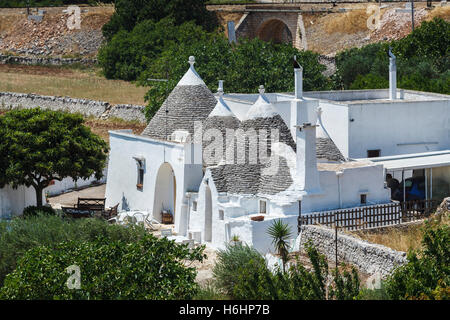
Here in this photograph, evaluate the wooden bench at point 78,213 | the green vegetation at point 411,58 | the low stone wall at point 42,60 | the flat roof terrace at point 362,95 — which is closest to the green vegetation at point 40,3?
the low stone wall at point 42,60

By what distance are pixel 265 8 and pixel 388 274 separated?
215 feet

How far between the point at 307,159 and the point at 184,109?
6.24 meters

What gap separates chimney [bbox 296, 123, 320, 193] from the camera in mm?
25578

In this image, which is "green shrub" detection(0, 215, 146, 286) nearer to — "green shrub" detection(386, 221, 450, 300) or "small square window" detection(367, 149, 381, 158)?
"green shrub" detection(386, 221, 450, 300)

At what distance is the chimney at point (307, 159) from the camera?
25578mm

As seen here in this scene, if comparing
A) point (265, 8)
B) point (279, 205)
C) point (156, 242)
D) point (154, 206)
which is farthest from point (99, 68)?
point (156, 242)

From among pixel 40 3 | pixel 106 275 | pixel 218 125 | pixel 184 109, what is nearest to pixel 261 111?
pixel 218 125

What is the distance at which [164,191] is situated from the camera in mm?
30188

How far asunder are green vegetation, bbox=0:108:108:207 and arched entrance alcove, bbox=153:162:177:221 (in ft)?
7.00

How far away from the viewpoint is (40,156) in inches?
1147

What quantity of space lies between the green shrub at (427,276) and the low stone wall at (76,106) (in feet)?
115

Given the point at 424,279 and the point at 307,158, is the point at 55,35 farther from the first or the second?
the point at 424,279

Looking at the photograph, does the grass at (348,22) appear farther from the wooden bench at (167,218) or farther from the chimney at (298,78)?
the wooden bench at (167,218)
